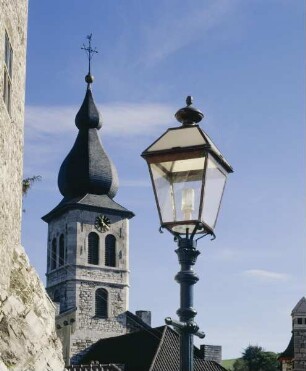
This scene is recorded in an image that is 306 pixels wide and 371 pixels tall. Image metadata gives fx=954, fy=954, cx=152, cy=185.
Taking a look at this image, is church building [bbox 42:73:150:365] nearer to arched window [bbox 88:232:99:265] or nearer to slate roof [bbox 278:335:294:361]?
arched window [bbox 88:232:99:265]

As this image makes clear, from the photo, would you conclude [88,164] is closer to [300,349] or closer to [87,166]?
[87,166]

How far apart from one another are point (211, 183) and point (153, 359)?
43602mm

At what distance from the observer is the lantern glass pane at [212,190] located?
674 cm

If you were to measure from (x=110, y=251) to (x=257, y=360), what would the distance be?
133 feet

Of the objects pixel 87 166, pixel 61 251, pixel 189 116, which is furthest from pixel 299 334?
pixel 189 116

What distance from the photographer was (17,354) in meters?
16.5

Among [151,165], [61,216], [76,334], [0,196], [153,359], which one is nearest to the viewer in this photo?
[151,165]

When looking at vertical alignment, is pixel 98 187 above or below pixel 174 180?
above

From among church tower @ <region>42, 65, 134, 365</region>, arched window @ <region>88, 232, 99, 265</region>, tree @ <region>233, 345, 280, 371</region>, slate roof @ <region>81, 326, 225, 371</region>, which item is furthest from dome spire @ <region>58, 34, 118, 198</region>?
tree @ <region>233, 345, 280, 371</region>

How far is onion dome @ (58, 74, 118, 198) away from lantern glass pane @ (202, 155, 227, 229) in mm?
54978

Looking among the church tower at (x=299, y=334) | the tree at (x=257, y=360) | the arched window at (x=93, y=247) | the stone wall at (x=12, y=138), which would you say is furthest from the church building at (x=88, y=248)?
the stone wall at (x=12, y=138)

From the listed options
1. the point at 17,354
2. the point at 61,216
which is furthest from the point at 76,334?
the point at 17,354

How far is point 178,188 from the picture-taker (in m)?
6.82

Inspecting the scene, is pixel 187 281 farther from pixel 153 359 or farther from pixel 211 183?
pixel 153 359
